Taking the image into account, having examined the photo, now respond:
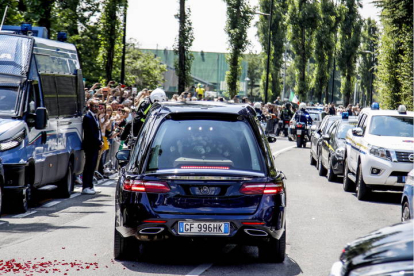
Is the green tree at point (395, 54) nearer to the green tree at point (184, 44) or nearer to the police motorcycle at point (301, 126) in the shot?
the police motorcycle at point (301, 126)

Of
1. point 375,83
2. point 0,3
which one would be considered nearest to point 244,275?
point 0,3

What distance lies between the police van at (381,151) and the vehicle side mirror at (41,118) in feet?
20.8

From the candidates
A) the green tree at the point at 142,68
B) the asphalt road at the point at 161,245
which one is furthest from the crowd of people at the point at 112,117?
the green tree at the point at 142,68

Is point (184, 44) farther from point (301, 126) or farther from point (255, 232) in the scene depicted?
point (255, 232)

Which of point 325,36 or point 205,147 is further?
point 325,36

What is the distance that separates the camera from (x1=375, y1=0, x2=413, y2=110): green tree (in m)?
31.9

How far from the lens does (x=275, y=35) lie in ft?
257

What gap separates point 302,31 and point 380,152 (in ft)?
207

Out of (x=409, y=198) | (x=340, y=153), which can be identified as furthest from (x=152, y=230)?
(x=340, y=153)

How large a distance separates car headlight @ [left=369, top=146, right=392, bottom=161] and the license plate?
8324 millimetres

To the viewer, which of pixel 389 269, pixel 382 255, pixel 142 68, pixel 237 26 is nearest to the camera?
pixel 389 269

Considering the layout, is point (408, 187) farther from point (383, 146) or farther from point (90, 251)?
point (383, 146)

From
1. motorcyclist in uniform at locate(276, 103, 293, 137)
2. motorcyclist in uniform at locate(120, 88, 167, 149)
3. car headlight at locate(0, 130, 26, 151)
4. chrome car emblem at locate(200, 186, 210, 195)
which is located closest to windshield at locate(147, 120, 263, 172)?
chrome car emblem at locate(200, 186, 210, 195)

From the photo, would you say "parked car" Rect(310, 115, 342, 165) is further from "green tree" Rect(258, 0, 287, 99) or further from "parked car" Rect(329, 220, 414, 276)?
"green tree" Rect(258, 0, 287, 99)
